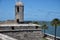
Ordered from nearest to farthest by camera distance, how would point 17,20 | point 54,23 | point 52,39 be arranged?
point 17,20, point 52,39, point 54,23

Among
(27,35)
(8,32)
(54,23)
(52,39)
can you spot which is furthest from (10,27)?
(54,23)

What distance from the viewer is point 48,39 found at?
105ft

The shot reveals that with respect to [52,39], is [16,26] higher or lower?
higher

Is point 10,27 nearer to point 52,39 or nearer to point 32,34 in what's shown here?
point 32,34

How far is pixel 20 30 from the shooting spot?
19.1m

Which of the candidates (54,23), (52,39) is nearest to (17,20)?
(52,39)

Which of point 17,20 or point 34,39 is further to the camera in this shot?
point 17,20

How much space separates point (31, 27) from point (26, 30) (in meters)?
0.62

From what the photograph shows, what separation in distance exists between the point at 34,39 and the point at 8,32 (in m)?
2.52

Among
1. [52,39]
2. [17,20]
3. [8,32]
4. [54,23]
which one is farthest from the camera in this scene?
[54,23]

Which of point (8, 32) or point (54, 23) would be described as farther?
point (54, 23)

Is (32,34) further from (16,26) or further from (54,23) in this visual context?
(54,23)

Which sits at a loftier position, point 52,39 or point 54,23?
point 54,23

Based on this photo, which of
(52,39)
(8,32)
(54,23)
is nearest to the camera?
(8,32)
